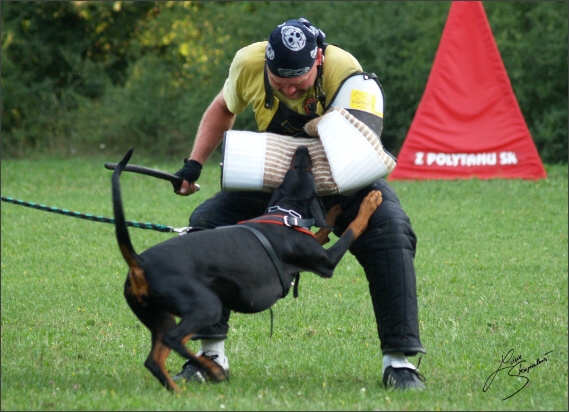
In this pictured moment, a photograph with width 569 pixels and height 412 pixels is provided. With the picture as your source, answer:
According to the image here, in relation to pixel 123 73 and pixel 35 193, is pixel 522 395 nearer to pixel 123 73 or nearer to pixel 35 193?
pixel 35 193

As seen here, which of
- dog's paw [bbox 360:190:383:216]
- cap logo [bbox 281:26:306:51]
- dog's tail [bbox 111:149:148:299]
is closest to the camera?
dog's tail [bbox 111:149:148:299]

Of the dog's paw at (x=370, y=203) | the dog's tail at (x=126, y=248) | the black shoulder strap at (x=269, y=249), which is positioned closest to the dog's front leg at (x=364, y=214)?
the dog's paw at (x=370, y=203)

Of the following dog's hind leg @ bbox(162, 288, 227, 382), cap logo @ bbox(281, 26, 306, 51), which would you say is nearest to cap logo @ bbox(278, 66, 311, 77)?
cap logo @ bbox(281, 26, 306, 51)

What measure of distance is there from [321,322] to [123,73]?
1650 centimetres

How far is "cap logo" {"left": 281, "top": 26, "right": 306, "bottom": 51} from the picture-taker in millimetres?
4324

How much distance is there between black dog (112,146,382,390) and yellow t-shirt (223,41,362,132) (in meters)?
0.26

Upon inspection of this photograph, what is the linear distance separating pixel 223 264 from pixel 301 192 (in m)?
0.63

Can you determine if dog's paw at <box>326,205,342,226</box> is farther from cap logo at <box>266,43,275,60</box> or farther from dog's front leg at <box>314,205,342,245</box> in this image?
cap logo at <box>266,43,275,60</box>

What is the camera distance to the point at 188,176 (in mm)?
4801

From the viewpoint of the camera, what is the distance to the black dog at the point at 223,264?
3.94 m

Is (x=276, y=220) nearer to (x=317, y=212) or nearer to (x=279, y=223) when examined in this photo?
(x=279, y=223)

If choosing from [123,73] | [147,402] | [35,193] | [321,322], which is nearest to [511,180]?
[35,193]

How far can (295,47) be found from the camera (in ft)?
14.2

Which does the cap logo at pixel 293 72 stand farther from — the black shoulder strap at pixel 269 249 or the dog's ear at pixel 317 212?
the black shoulder strap at pixel 269 249
